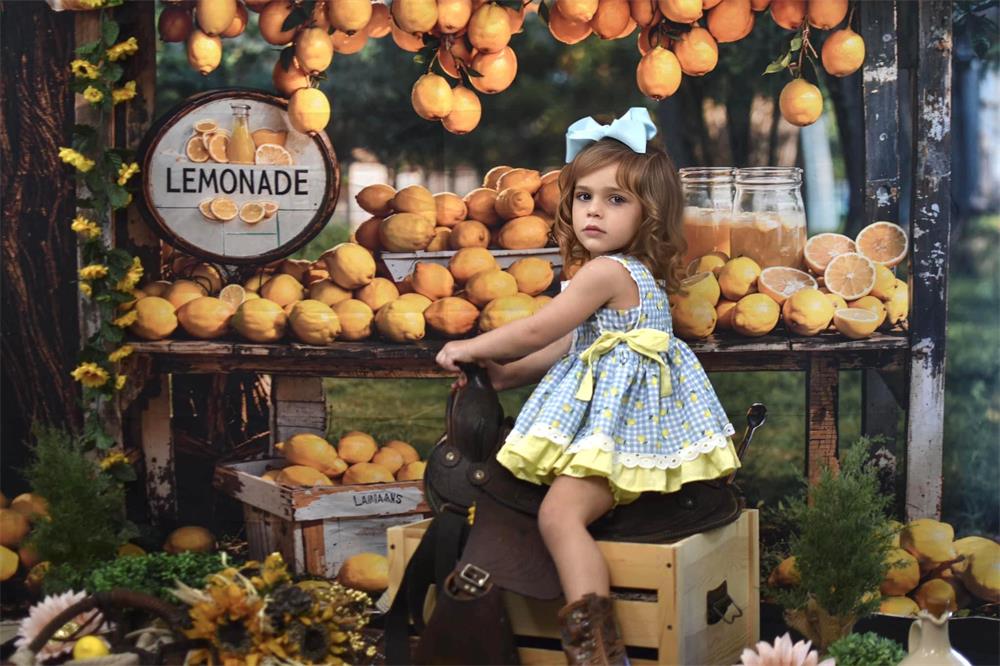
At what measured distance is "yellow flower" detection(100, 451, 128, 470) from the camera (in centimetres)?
494

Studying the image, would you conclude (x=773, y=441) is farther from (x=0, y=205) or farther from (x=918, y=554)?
(x=0, y=205)

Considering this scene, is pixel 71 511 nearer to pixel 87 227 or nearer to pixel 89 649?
pixel 89 649

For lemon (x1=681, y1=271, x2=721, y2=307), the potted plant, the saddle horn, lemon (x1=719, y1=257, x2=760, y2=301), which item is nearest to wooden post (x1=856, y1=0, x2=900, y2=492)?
lemon (x1=719, y1=257, x2=760, y2=301)

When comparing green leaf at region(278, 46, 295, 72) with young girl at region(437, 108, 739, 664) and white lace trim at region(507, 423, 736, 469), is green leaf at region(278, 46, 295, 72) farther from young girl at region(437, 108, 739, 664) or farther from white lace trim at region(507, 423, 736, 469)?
white lace trim at region(507, 423, 736, 469)

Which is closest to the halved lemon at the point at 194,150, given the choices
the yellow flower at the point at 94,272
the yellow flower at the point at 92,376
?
the yellow flower at the point at 94,272

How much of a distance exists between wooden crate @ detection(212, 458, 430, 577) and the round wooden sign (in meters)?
0.95

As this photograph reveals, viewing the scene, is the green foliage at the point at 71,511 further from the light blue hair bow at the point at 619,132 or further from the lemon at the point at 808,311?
the lemon at the point at 808,311

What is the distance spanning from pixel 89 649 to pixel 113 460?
1.22 meters

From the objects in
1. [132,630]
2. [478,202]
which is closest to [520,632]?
[132,630]

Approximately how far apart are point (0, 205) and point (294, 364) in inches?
53.1

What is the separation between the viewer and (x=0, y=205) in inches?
197

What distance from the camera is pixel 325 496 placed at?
4820 mm

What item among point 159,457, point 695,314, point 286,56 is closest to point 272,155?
point 286,56

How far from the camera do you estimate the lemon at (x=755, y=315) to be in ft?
15.6
